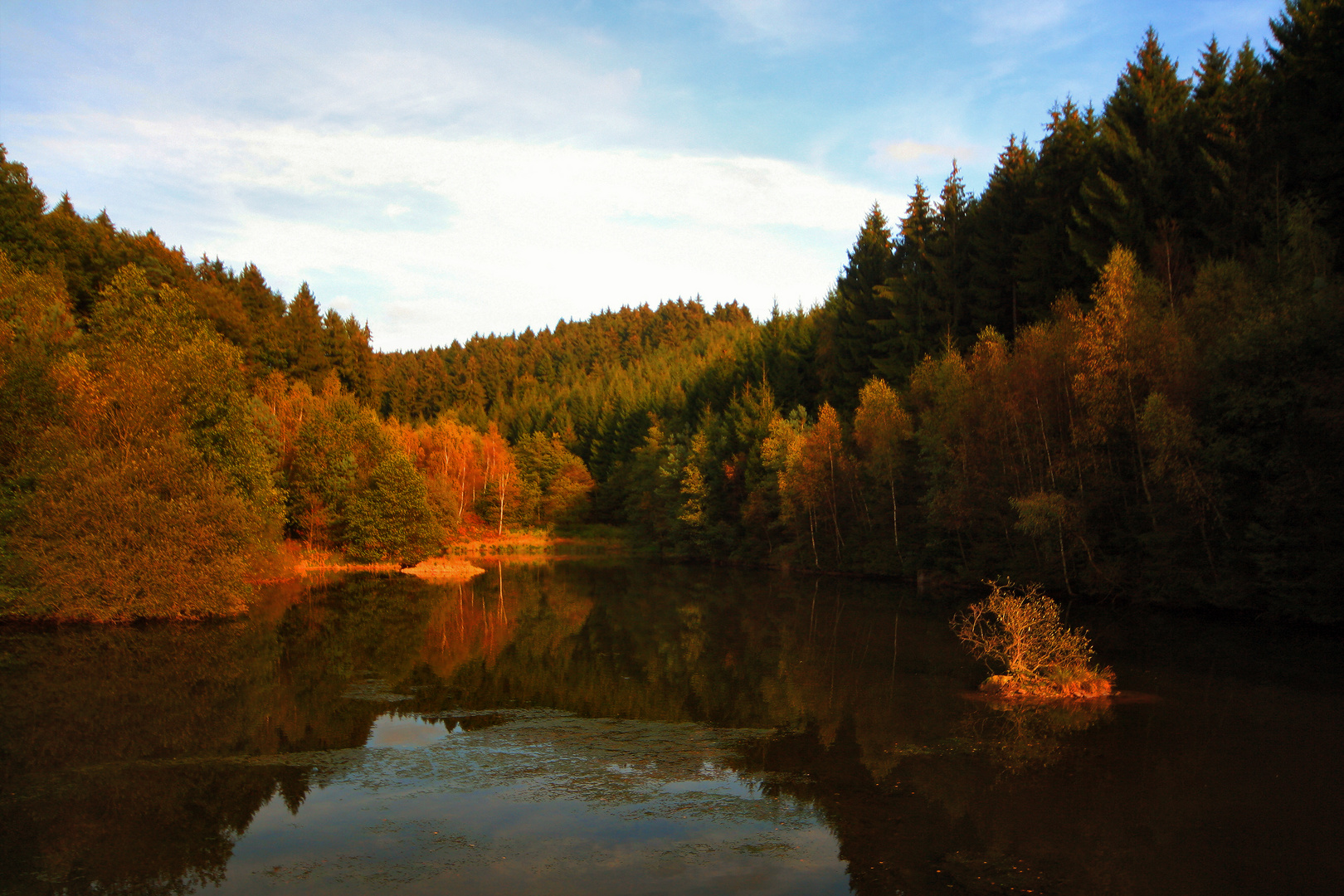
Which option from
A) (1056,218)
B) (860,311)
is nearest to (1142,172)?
(1056,218)

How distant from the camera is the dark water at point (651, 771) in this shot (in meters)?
8.26

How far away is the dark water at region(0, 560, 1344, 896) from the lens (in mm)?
8258

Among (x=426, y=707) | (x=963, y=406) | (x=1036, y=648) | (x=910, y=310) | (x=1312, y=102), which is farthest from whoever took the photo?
(x=910, y=310)

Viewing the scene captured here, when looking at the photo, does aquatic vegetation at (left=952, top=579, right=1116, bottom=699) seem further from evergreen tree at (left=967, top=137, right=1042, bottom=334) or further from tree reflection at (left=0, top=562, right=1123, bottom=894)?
Result: evergreen tree at (left=967, top=137, right=1042, bottom=334)

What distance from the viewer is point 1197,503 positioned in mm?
25031

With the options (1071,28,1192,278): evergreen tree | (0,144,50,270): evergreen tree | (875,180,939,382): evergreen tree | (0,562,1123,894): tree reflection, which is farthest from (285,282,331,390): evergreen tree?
(1071,28,1192,278): evergreen tree

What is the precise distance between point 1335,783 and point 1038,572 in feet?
72.7

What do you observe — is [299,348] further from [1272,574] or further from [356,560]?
[1272,574]

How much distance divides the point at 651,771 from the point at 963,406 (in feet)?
95.3

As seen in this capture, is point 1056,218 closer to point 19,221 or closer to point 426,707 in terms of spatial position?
point 426,707


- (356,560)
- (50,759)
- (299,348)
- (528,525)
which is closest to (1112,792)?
(50,759)

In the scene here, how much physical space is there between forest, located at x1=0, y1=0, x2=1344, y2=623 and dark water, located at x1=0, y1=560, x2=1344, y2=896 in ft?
12.2

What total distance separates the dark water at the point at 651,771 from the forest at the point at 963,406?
3728 mm

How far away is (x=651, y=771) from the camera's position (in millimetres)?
11664
